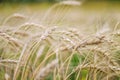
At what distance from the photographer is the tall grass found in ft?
10.5

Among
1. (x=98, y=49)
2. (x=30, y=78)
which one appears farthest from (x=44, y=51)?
(x=98, y=49)

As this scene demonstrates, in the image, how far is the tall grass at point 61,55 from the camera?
3.19m

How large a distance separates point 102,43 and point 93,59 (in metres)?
0.11

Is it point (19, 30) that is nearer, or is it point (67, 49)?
point (67, 49)

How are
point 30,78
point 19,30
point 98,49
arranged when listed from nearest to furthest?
point 98,49 < point 30,78 < point 19,30

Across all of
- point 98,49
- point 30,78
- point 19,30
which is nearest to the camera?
point 98,49

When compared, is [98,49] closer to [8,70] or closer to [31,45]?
[31,45]

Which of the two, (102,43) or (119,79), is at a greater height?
(102,43)

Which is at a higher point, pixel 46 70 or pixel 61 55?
pixel 61 55

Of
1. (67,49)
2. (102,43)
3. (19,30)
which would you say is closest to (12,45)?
(19,30)

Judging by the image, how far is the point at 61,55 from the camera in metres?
3.36

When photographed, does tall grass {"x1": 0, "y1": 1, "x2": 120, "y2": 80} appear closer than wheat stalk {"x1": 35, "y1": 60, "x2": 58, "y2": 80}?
Yes

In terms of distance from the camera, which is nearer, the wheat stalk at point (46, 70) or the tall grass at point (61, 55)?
the tall grass at point (61, 55)

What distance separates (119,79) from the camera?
3287mm
